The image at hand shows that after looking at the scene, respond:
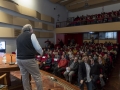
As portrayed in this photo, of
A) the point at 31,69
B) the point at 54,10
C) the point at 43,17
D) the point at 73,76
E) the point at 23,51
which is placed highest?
the point at 54,10

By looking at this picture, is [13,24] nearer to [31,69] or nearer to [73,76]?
[73,76]

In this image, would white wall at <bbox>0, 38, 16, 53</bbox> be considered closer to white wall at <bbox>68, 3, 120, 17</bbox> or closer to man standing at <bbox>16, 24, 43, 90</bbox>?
man standing at <bbox>16, 24, 43, 90</bbox>

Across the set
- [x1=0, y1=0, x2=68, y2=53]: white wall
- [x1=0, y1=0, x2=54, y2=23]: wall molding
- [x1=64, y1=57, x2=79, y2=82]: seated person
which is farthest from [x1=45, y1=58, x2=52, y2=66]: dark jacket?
[x1=0, y1=0, x2=54, y2=23]: wall molding

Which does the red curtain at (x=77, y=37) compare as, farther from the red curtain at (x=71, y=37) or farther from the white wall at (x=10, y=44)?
the white wall at (x=10, y=44)

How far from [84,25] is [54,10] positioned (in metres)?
4.68

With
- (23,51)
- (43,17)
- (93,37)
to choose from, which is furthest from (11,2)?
(93,37)

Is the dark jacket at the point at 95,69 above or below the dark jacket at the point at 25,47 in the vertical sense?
below

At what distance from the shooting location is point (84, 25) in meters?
10.3

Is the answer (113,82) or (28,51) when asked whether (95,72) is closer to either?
(113,82)

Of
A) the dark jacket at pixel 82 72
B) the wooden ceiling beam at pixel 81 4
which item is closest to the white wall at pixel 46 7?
the wooden ceiling beam at pixel 81 4

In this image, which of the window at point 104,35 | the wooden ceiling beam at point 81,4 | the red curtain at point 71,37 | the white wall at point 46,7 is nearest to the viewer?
the white wall at point 46,7

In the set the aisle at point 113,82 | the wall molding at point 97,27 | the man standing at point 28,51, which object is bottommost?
the aisle at point 113,82

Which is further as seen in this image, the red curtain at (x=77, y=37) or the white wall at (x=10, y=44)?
the red curtain at (x=77, y=37)

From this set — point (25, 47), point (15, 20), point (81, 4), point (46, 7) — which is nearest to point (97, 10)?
point (81, 4)
